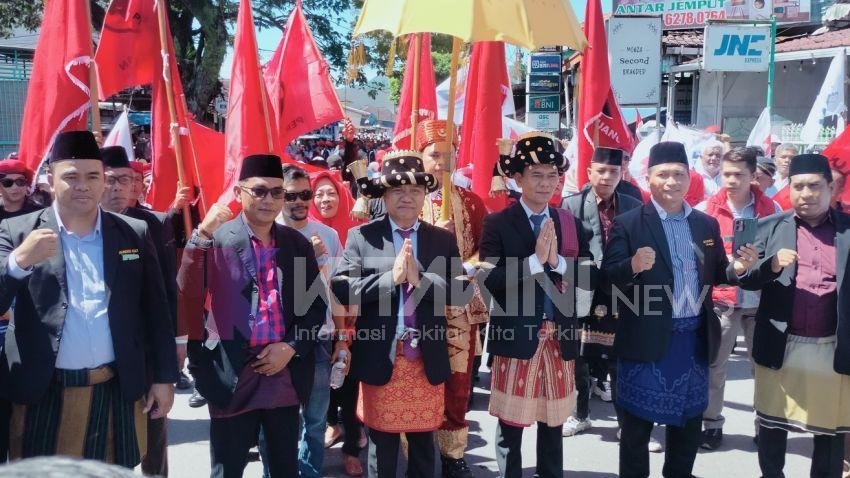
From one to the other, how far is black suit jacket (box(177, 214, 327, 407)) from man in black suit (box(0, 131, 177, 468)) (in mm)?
273

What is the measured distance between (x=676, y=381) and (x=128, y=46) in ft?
13.6

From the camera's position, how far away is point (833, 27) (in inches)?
696

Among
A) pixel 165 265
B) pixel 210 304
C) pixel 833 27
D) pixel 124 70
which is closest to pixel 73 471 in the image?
pixel 210 304

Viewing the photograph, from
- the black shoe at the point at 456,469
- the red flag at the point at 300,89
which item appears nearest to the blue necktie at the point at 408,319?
the black shoe at the point at 456,469

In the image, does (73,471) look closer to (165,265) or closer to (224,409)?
(224,409)

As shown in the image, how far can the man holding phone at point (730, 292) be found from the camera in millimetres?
4648

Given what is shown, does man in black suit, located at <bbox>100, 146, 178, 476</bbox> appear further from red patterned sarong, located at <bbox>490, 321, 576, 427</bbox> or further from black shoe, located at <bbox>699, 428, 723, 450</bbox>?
black shoe, located at <bbox>699, 428, 723, 450</bbox>

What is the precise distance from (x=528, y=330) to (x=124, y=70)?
3.36 metres

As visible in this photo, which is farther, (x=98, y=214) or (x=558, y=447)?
(x=558, y=447)

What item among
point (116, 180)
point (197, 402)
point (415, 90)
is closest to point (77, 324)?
point (116, 180)

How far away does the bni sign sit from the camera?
41.4 ft

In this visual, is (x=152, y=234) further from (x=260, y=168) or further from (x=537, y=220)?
(x=537, y=220)

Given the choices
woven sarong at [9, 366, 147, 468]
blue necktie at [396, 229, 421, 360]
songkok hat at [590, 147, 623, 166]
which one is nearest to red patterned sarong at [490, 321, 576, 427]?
blue necktie at [396, 229, 421, 360]

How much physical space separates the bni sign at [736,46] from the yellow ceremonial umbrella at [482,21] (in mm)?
10376
